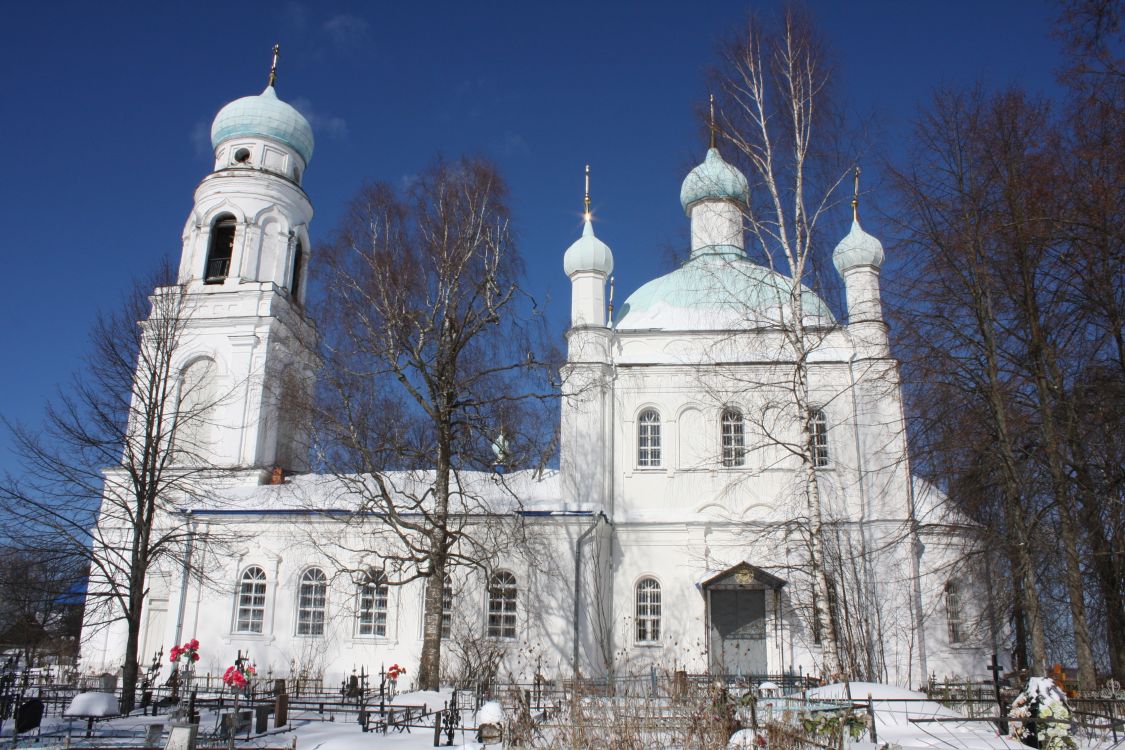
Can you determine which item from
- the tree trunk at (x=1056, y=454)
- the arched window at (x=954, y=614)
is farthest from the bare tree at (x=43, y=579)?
the arched window at (x=954, y=614)

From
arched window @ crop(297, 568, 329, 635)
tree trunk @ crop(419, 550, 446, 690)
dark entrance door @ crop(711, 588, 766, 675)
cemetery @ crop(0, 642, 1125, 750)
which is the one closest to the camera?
cemetery @ crop(0, 642, 1125, 750)

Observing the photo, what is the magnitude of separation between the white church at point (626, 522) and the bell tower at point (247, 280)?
9 centimetres

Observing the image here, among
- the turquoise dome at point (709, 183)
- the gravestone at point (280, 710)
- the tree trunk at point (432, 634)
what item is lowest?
the gravestone at point (280, 710)

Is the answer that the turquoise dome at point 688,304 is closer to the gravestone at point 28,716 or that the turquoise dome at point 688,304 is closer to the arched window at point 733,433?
the arched window at point 733,433

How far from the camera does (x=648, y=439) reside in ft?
71.2

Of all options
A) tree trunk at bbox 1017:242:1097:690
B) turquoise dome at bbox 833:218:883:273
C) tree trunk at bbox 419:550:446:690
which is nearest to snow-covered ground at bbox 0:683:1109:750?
tree trunk at bbox 419:550:446:690

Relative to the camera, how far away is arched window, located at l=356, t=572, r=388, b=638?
20141mm

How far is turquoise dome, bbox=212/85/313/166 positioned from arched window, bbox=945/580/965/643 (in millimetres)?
20589

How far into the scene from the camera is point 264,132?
24.8 metres

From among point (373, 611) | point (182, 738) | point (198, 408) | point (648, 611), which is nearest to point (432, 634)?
point (373, 611)

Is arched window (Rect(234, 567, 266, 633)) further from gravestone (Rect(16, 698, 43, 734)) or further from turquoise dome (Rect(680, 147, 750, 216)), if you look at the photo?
turquoise dome (Rect(680, 147, 750, 216))

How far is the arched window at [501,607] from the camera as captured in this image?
1959cm

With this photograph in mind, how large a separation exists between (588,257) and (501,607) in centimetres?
873

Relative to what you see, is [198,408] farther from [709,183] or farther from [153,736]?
[709,183]
